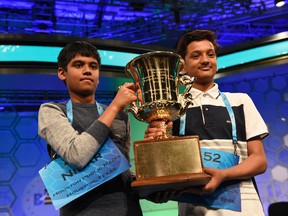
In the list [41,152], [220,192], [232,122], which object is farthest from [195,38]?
[41,152]

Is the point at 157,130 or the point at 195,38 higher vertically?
the point at 195,38

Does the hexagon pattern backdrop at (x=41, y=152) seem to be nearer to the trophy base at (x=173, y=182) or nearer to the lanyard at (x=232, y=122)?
the lanyard at (x=232, y=122)

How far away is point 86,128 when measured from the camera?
3.92 feet

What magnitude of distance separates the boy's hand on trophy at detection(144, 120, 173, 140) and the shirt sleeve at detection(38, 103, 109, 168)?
145 mm

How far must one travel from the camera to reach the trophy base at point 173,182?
0.99 metres

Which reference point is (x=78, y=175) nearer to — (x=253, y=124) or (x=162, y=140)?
(x=162, y=140)

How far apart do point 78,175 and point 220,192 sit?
0.47 metres

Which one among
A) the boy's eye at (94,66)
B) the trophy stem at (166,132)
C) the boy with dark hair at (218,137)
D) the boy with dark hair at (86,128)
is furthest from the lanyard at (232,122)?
the boy's eye at (94,66)

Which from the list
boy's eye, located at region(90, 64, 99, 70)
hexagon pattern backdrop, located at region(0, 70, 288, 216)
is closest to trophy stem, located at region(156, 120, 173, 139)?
boy's eye, located at region(90, 64, 99, 70)

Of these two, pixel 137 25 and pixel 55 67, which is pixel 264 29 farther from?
pixel 55 67

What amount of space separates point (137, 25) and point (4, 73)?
3187 mm

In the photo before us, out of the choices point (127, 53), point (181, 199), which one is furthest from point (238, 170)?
point (127, 53)

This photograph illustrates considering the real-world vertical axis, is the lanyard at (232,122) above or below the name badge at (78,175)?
above

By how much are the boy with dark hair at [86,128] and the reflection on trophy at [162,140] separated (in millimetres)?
65
